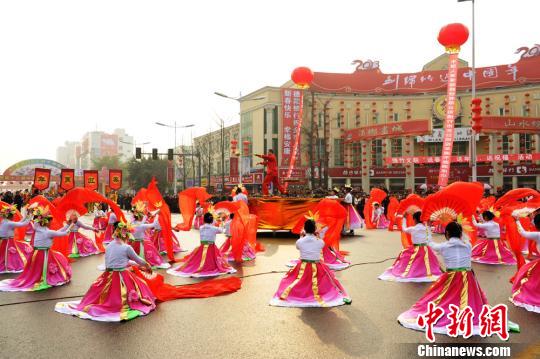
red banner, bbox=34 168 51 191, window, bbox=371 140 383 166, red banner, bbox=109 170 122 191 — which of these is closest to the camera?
red banner, bbox=34 168 51 191

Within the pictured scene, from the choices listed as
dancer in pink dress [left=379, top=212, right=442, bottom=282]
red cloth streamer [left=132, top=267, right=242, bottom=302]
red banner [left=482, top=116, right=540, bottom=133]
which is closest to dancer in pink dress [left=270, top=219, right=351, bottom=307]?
red cloth streamer [left=132, top=267, right=242, bottom=302]

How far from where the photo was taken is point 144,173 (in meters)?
56.1

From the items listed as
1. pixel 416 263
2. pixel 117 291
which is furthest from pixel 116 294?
pixel 416 263

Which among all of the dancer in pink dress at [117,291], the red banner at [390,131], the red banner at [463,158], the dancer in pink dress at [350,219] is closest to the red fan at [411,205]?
the dancer in pink dress at [117,291]

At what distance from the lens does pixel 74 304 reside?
261 inches

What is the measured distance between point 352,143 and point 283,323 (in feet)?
113

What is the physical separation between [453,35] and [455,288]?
13422 millimetres

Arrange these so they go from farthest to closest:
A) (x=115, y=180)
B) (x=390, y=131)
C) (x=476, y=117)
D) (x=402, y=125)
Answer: (x=390, y=131)
(x=402, y=125)
(x=115, y=180)
(x=476, y=117)

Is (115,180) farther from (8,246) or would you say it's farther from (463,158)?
(463,158)

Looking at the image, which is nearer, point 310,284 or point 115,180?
point 310,284

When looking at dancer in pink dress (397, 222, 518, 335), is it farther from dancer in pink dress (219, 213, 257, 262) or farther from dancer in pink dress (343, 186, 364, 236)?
dancer in pink dress (343, 186, 364, 236)

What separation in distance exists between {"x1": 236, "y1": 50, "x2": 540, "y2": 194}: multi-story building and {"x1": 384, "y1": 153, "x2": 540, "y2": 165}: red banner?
2.9 inches

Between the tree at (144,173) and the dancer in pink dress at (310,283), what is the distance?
50.7 m

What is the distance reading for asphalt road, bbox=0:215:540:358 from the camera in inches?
195
